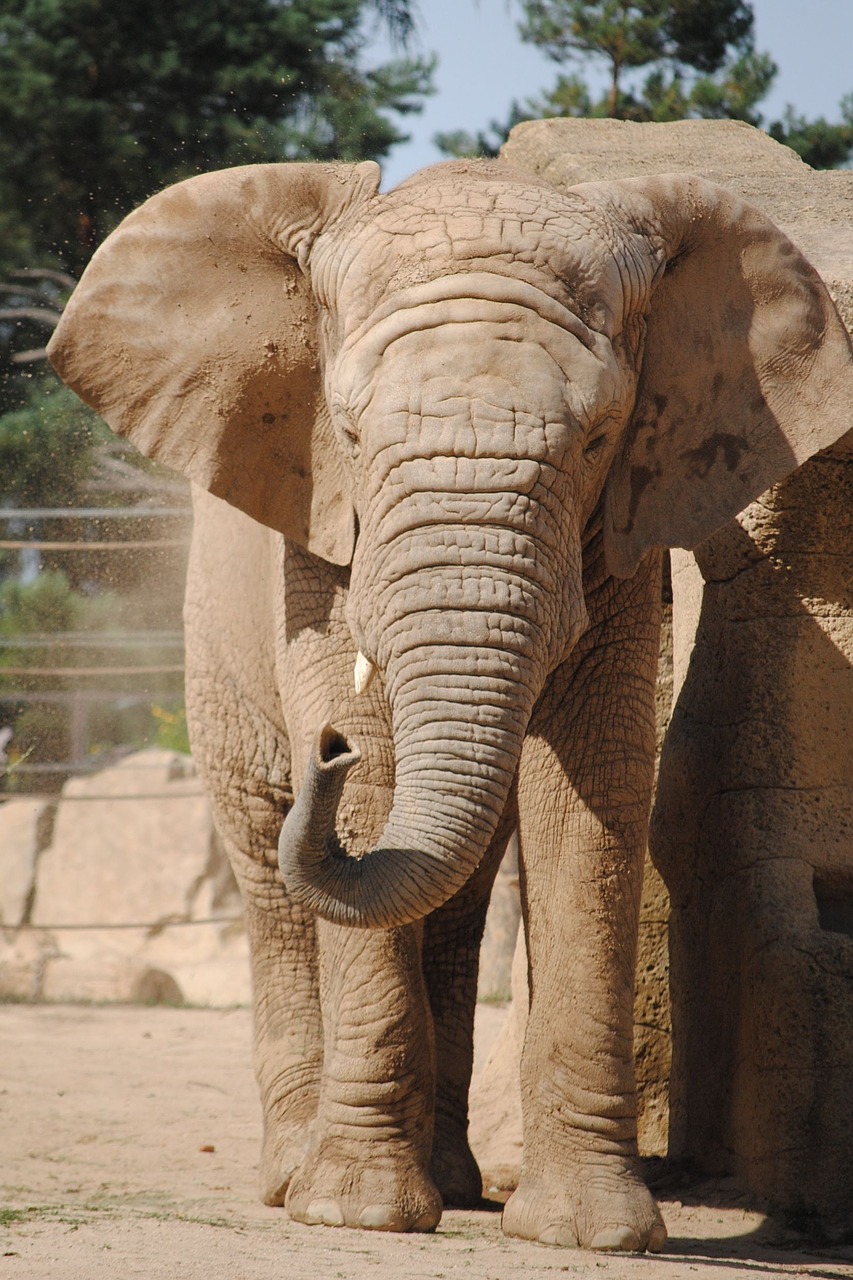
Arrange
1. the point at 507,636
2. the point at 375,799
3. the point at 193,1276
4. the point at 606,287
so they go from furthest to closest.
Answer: the point at 375,799 < the point at 606,287 < the point at 507,636 < the point at 193,1276

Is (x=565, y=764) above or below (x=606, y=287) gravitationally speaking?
below

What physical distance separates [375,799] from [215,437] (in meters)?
1.04

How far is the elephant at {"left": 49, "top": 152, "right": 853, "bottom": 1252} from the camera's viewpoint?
13.9 ft

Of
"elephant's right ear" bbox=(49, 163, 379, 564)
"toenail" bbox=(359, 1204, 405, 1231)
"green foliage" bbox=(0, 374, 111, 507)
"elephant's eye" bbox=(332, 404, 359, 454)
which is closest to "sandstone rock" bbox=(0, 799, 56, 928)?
"green foliage" bbox=(0, 374, 111, 507)

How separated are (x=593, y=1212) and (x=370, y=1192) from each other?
1.80ft

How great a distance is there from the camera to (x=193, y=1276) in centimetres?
373

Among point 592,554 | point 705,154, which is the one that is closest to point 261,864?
point 592,554

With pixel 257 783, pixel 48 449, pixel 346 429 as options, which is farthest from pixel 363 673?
pixel 48 449

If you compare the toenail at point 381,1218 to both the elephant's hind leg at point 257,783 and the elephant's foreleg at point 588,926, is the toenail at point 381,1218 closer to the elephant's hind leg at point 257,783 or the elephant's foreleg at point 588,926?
the elephant's foreleg at point 588,926

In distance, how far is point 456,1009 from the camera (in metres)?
5.86

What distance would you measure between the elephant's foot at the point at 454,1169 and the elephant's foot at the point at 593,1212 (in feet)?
2.30

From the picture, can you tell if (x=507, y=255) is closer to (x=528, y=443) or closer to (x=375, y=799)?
(x=528, y=443)

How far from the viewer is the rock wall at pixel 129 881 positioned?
12.5 metres

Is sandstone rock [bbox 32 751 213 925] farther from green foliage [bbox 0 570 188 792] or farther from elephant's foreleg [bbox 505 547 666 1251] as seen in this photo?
elephant's foreleg [bbox 505 547 666 1251]
